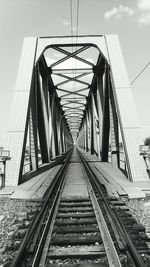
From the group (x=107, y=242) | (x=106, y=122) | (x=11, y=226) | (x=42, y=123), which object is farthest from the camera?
(x=42, y=123)

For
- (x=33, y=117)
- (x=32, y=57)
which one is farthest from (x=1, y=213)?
(x=32, y=57)

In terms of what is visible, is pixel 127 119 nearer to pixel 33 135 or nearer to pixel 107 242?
pixel 33 135

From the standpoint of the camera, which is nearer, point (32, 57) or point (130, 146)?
point (130, 146)

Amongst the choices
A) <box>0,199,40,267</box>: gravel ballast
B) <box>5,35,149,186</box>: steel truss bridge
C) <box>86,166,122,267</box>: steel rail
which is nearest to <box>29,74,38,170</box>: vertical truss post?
<box>5,35,149,186</box>: steel truss bridge

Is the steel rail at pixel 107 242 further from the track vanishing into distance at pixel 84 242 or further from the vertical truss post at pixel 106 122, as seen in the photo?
the vertical truss post at pixel 106 122

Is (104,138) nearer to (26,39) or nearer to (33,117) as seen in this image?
(33,117)

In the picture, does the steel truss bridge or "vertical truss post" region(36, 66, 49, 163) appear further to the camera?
"vertical truss post" region(36, 66, 49, 163)

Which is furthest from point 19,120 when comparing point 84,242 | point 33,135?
point 84,242

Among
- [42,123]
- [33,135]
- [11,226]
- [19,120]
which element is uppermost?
[42,123]

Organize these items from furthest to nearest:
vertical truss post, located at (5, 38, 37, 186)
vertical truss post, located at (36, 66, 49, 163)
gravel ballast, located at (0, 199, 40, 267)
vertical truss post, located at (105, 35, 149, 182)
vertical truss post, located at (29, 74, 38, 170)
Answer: vertical truss post, located at (36, 66, 49, 163) < vertical truss post, located at (29, 74, 38, 170) < vertical truss post, located at (105, 35, 149, 182) < vertical truss post, located at (5, 38, 37, 186) < gravel ballast, located at (0, 199, 40, 267)

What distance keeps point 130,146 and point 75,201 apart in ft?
12.8

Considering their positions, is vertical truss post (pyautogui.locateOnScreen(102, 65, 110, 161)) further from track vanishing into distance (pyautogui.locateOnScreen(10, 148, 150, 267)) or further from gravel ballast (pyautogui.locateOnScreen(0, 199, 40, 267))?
track vanishing into distance (pyautogui.locateOnScreen(10, 148, 150, 267))

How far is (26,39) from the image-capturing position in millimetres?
Answer: 12023

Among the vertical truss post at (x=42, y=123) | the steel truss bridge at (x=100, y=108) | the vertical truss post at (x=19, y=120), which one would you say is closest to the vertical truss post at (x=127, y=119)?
the steel truss bridge at (x=100, y=108)
